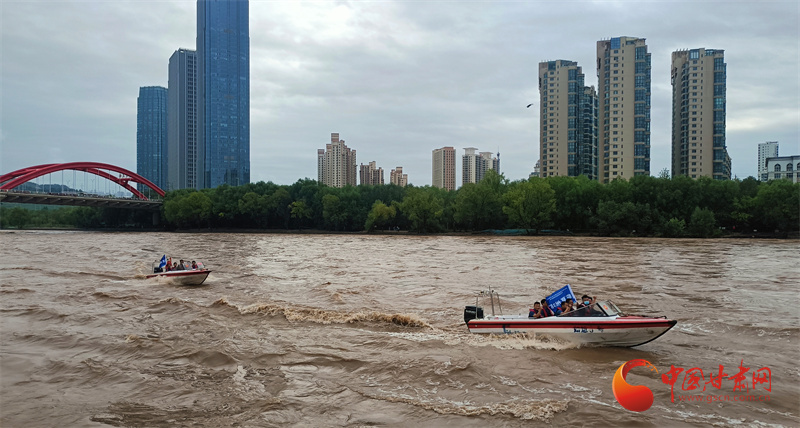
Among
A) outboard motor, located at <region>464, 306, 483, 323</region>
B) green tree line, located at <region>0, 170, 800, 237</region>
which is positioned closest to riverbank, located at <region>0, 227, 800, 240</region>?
green tree line, located at <region>0, 170, 800, 237</region>

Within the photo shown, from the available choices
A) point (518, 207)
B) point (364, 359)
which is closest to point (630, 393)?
point (364, 359)

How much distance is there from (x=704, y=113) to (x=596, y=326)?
4355 inches

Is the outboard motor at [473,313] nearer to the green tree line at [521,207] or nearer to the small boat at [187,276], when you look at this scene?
Answer: the small boat at [187,276]

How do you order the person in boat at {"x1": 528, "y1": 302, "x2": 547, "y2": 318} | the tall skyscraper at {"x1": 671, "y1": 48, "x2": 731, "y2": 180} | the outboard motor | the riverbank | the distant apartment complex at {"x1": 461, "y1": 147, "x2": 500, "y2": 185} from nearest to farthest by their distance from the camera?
1. the person in boat at {"x1": 528, "y1": 302, "x2": 547, "y2": 318}
2. the outboard motor
3. the riverbank
4. the tall skyscraper at {"x1": 671, "y1": 48, "x2": 731, "y2": 180}
5. the distant apartment complex at {"x1": 461, "y1": 147, "x2": 500, "y2": 185}

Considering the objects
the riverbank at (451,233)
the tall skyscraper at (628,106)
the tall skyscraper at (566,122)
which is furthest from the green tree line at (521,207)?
the tall skyscraper at (566,122)

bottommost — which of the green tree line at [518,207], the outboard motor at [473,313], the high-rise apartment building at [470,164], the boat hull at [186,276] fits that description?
the boat hull at [186,276]

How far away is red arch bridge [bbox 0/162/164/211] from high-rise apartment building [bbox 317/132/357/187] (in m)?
68.4

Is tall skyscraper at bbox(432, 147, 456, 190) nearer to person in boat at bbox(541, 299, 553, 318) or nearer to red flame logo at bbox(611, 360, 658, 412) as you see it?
person in boat at bbox(541, 299, 553, 318)

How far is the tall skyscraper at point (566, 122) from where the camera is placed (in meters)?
115

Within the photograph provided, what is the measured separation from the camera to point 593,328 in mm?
11547

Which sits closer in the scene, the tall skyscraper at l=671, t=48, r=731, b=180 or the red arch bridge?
the red arch bridge

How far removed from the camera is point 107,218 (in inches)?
4459

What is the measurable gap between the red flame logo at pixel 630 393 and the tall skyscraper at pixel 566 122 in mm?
110228

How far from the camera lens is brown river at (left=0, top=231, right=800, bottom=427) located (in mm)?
8391
